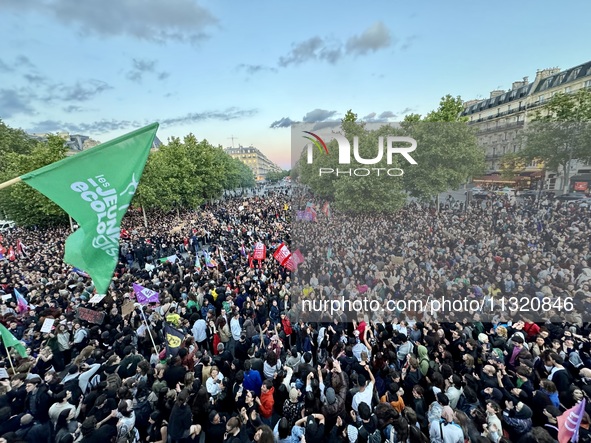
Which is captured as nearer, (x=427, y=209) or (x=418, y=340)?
(x=418, y=340)

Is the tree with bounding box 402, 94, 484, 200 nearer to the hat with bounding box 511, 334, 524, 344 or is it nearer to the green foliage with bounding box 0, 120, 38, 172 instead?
the hat with bounding box 511, 334, 524, 344

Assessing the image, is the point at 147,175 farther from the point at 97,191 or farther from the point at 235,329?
the point at 97,191

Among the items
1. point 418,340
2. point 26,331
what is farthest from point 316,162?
point 26,331

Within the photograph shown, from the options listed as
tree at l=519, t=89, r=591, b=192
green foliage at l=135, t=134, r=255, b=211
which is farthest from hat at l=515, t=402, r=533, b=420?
green foliage at l=135, t=134, r=255, b=211

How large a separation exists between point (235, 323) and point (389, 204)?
9.89 m

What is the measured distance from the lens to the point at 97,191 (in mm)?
4273

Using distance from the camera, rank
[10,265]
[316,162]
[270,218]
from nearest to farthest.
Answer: [316,162]
[10,265]
[270,218]

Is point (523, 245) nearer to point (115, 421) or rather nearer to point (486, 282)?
point (486, 282)

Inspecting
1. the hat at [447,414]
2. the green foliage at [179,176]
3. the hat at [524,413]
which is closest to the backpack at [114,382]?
the hat at [447,414]

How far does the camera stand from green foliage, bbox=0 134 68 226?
2712 cm

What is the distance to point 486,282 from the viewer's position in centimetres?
1118

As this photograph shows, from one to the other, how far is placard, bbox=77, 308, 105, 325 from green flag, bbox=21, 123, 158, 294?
544 cm

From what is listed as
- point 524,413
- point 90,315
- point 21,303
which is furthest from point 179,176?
point 524,413

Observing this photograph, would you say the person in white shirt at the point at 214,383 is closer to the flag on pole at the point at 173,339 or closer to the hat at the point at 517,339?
the flag on pole at the point at 173,339
